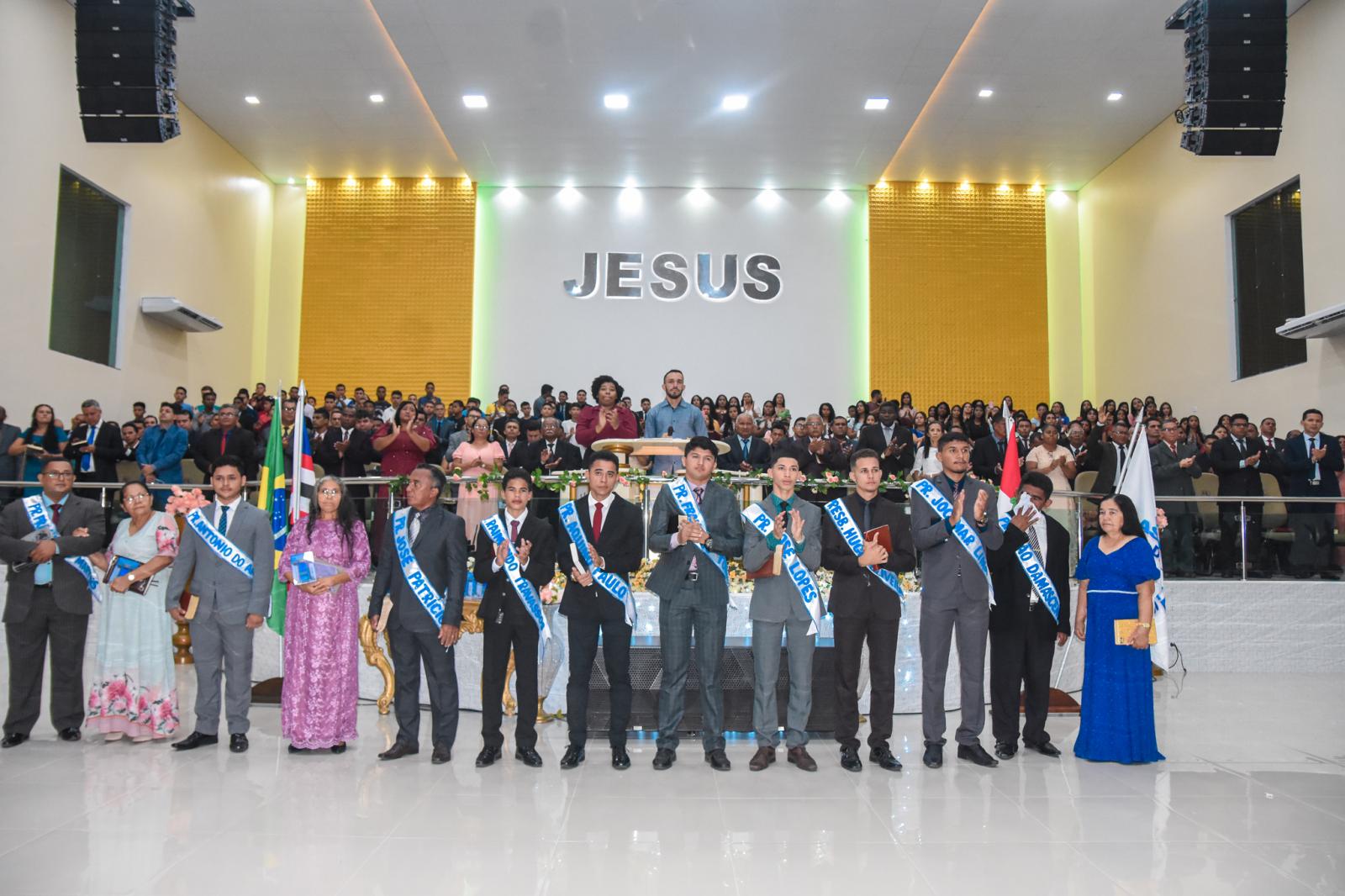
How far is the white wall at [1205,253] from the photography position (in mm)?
11461

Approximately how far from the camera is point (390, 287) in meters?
17.2

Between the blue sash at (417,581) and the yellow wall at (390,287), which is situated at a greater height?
the yellow wall at (390,287)

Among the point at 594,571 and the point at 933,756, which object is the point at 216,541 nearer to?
the point at 594,571

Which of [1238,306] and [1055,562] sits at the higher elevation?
[1238,306]

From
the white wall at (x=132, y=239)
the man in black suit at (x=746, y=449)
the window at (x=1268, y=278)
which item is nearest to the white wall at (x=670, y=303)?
the white wall at (x=132, y=239)

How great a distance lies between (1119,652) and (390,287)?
1458 cm

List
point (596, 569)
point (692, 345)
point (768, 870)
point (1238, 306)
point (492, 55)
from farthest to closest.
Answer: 1. point (692, 345)
2. point (1238, 306)
3. point (492, 55)
4. point (596, 569)
5. point (768, 870)

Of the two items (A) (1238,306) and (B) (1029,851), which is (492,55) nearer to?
(A) (1238,306)

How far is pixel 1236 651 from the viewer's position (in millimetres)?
8852

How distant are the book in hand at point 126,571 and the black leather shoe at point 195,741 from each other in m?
0.85

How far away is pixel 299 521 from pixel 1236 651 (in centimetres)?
804

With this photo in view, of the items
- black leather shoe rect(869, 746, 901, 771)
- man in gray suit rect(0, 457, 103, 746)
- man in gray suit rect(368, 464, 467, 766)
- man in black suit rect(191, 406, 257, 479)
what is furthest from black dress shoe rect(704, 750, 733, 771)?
man in black suit rect(191, 406, 257, 479)

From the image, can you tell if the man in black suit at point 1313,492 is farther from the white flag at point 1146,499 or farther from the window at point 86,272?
the window at point 86,272

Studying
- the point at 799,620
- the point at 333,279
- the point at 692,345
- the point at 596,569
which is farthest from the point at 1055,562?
the point at 333,279
